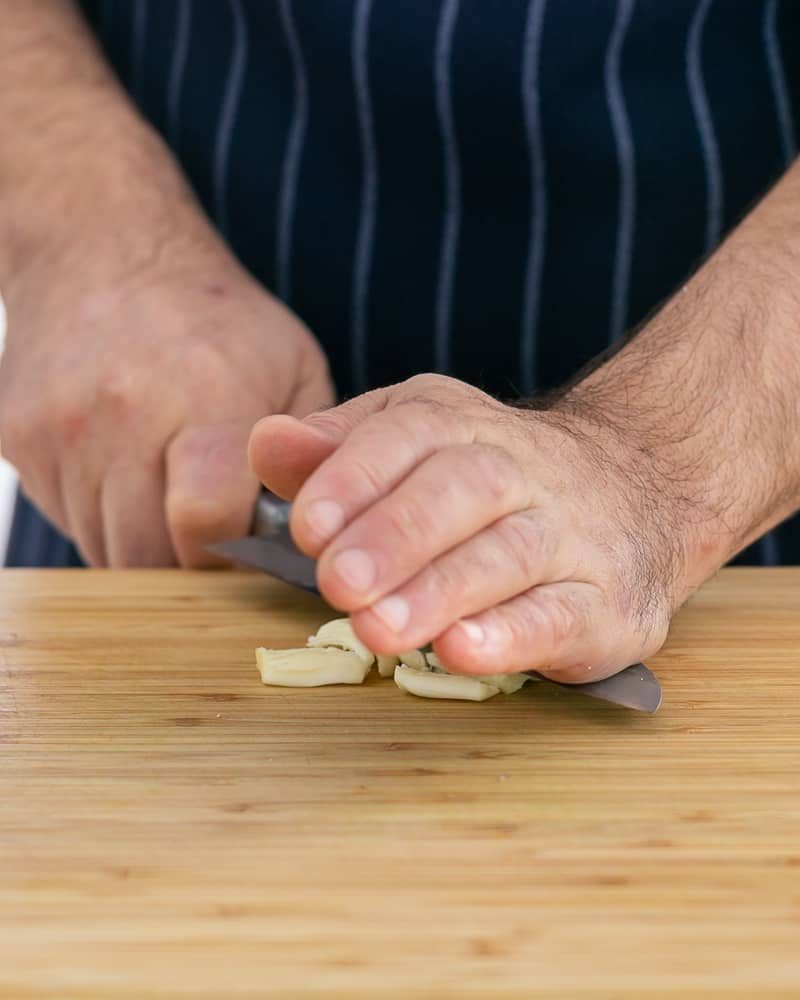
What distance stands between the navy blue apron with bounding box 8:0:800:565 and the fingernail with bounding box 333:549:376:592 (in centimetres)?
71

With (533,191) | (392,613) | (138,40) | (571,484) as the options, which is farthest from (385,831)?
(138,40)

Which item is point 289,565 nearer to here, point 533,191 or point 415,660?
point 415,660

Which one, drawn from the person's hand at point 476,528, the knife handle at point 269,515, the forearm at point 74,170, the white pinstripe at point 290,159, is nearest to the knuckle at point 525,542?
the person's hand at point 476,528

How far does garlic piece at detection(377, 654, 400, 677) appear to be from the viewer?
776 mm

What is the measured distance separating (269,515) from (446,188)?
0.42 metres

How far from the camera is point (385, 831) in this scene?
0.59 meters

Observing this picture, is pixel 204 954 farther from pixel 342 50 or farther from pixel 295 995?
pixel 342 50

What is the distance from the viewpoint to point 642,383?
33.4 inches

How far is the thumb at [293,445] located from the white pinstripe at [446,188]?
61cm

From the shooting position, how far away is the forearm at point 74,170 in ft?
3.84

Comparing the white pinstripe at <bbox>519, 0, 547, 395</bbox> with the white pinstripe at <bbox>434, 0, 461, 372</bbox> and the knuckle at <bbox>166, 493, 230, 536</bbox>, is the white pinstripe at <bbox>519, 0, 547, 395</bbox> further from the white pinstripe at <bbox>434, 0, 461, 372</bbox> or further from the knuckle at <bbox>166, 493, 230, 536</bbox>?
the knuckle at <bbox>166, 493, 230, 536</bbox>

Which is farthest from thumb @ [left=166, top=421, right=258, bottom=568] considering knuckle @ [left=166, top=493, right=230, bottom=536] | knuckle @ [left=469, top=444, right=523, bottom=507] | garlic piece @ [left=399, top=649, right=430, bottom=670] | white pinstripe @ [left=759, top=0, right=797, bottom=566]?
white pinstripe @ [left=759, top=0, right=797, bottom=566]

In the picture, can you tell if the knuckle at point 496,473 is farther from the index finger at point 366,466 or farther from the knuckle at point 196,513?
the knuckle at point 196,513

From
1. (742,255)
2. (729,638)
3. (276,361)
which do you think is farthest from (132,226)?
(729,638)
